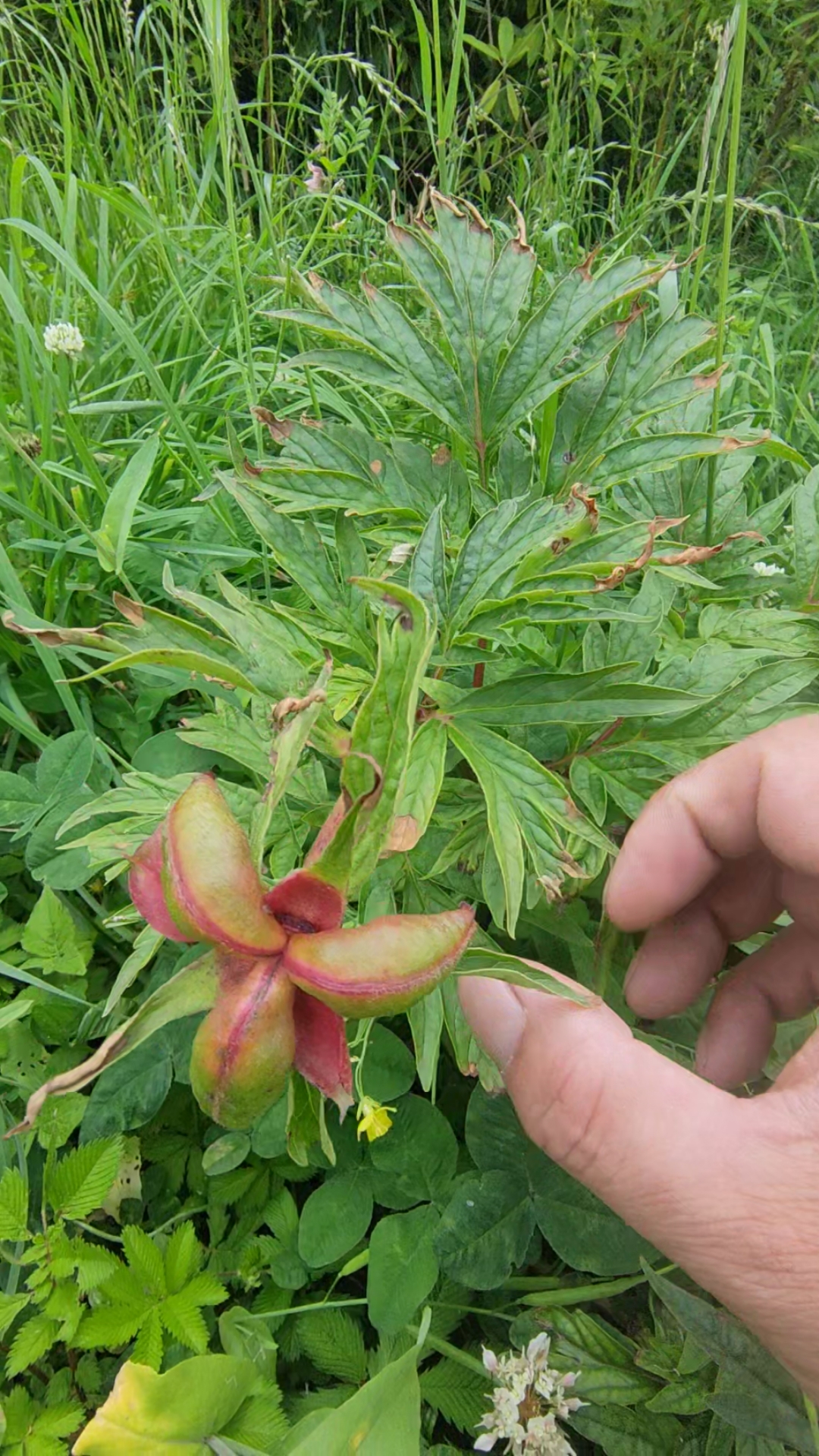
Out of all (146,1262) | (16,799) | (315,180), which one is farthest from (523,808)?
(315,180)

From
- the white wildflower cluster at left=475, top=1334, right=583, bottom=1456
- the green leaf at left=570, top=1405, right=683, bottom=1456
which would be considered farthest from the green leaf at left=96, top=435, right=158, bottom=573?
the green leaf at left=570, top=1405, right=683, bottom=1456

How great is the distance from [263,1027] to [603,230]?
363cm

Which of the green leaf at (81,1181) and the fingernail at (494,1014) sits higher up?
the fingernail at (494,1014)

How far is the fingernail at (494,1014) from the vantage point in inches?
41.8

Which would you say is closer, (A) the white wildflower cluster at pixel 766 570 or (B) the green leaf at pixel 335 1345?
(B) the green leaf at pixel 335 1345

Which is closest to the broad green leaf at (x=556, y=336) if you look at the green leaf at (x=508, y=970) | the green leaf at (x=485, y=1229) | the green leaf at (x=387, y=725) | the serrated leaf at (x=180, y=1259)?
the green leaf at (x=387, y=725)

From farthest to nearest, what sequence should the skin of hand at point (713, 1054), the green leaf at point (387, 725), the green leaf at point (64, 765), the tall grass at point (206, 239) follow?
the tall grass at point (206, 239), the green leaf at point (64, 765), the skin of hand at point (713, 1054), the green leaf at point (387, 725)

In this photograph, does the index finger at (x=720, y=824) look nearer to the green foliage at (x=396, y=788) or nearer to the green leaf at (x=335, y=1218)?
the green foliage at (x=396, y=788)

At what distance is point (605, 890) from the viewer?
3.96 ft

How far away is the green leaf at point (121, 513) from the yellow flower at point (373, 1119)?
86cm

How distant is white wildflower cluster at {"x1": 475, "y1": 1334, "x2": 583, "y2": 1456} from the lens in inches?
44.8

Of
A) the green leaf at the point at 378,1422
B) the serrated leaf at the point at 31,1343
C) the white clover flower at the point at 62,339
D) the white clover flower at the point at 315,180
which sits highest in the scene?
the white clover flower at the point at 315,180

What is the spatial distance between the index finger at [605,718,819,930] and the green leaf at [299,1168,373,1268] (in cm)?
56

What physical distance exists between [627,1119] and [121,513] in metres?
1.15
